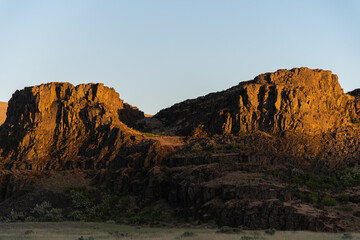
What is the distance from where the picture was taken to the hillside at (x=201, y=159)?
123 feet

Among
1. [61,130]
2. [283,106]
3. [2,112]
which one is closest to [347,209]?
[283,106]

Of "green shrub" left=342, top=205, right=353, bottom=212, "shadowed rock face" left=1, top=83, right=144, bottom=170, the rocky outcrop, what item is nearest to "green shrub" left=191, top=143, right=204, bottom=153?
"shadowed rock face" left=1, top=83, right=144, bottom=170

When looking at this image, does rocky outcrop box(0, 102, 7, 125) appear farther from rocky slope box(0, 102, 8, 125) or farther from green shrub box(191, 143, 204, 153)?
green shrub box(191, 143, 204, 153)

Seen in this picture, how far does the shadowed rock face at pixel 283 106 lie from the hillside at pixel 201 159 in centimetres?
14

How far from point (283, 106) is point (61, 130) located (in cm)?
2952

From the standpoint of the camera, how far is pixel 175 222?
1542 inches

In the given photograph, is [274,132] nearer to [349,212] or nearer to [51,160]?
[349,212]

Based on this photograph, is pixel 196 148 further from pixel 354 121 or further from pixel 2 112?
pixel 2 112

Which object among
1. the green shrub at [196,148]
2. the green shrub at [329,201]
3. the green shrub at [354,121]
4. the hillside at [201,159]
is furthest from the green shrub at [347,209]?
the green shrub at [354,121]

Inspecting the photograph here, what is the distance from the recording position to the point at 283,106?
52.5 m

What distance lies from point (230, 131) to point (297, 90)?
1008 cm

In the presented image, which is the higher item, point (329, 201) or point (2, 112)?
point (2, 112)

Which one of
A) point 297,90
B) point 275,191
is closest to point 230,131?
point 297,90

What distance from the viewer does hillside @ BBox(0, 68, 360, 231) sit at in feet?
123
